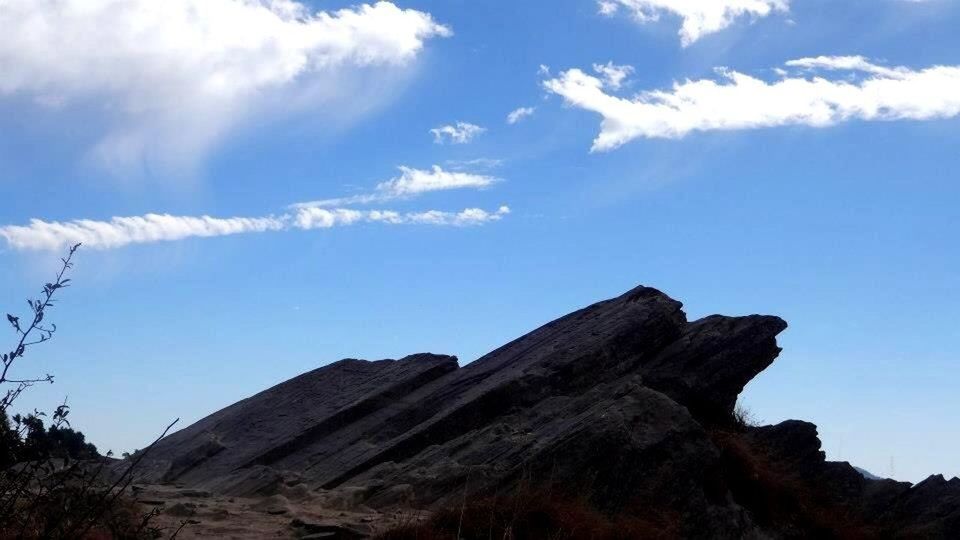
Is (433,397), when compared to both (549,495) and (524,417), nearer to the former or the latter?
(524,417)

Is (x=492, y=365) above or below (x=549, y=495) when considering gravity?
above

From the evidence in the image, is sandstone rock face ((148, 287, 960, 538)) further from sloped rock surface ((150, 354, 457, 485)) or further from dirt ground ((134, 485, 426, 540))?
dirt ground ((134, 485, 426, 540))

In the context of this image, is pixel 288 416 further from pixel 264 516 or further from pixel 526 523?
pixel 526 523

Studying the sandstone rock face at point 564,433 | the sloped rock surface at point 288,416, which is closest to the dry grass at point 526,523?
the sandstone rock face at point 564,433

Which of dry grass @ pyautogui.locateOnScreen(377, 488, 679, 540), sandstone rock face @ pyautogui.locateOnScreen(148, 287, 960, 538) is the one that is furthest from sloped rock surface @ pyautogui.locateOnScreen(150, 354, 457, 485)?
dry grass @ pyautogui.locateOnScreen(377, 488, 679, 540)

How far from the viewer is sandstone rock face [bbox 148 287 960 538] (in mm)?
12977

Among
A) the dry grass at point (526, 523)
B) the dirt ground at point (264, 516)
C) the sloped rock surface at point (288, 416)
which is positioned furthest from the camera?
the sloped rock surface at point (288, 416)

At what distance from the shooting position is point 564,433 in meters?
13.2

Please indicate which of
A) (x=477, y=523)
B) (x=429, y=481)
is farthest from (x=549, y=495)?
(x=429, y=481)

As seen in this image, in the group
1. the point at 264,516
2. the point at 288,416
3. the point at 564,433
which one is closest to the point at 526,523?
the point at 564,433

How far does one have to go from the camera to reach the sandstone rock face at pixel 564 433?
12977 millimetres

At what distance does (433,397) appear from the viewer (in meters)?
17.0

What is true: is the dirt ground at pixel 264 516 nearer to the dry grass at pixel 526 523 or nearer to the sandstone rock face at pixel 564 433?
the dry grass at pixel 526 523

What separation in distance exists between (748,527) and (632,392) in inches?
97.3
